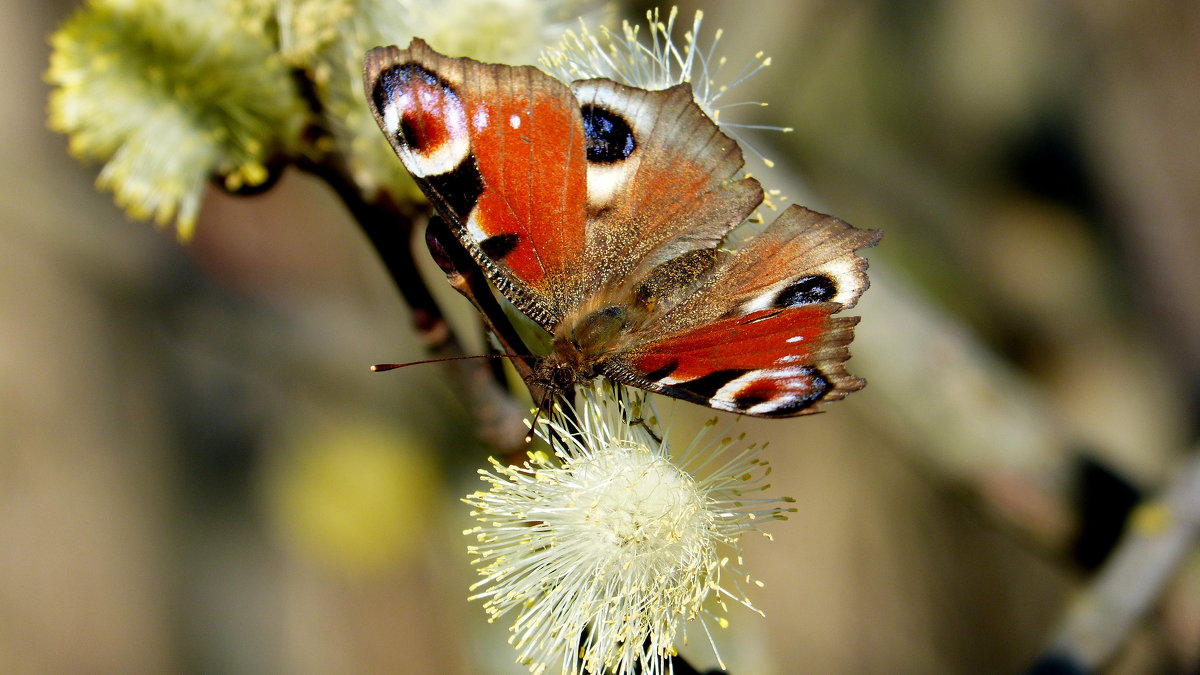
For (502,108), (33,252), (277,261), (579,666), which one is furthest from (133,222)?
(579,666)

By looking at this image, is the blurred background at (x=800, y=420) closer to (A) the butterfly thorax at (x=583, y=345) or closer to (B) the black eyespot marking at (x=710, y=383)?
(A) the butterfly thorax at (x=583, y=345)

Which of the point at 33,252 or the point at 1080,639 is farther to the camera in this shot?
the point at 33,252

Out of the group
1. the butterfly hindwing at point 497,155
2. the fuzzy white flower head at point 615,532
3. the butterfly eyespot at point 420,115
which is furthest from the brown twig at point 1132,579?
the butterfly eyespot at point 420,115

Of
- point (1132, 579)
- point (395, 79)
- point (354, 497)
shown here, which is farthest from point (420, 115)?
point (354, 497)

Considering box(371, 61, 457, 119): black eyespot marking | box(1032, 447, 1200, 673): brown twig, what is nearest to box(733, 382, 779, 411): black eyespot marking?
box(371, 61, 457, 119): black eyespot marking

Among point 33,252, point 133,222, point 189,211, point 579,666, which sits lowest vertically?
point 579,666

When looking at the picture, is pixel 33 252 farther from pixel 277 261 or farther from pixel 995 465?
pixel 995 465
